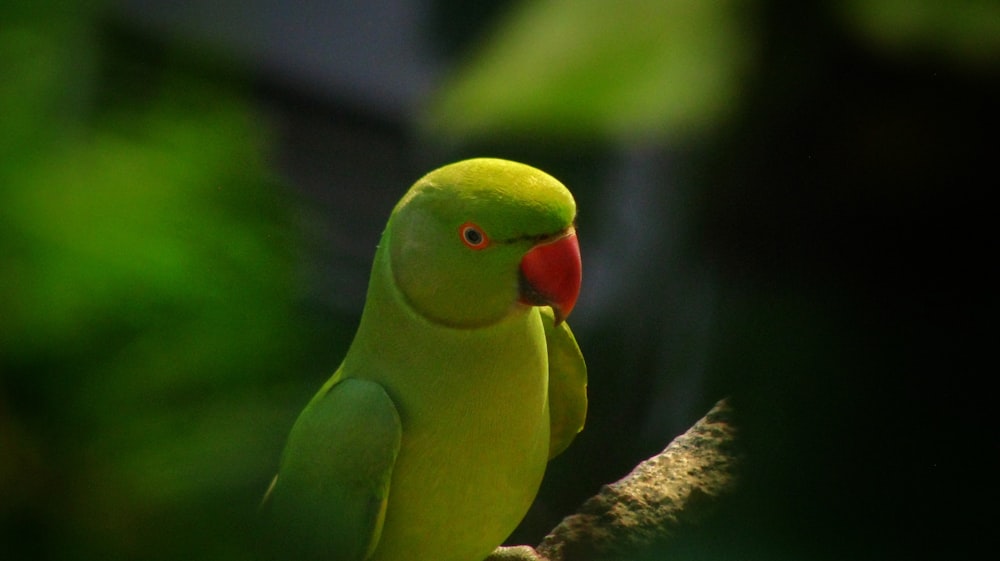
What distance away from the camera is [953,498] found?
503mm

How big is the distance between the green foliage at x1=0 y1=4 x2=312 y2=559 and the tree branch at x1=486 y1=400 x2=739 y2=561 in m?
0.33

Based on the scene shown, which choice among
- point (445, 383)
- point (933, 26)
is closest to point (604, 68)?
point (933, 26)

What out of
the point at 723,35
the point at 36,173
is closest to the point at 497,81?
the point at 723,35

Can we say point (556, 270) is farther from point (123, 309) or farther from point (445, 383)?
point (123, 309)

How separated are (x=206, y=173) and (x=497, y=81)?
0.18 meters

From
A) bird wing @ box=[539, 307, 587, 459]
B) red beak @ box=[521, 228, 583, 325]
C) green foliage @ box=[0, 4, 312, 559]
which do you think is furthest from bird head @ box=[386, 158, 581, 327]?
green foliage @ box=[0, 4, 312, 559]

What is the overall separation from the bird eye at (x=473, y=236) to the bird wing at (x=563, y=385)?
14cm

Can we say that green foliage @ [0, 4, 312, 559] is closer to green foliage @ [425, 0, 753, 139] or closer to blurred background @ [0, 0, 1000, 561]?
blurred background @ [0, 0, 1000, 561]

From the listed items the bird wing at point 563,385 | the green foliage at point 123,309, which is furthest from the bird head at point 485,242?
the green foliage at point 123,309

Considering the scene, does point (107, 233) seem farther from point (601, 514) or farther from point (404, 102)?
point (601, 514)

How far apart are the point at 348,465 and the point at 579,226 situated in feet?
0.76

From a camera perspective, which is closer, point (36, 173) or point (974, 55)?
point (36, 173)

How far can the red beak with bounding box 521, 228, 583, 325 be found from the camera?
59cm

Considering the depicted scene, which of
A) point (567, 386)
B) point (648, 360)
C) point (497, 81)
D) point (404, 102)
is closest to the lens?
point (497, 81)
